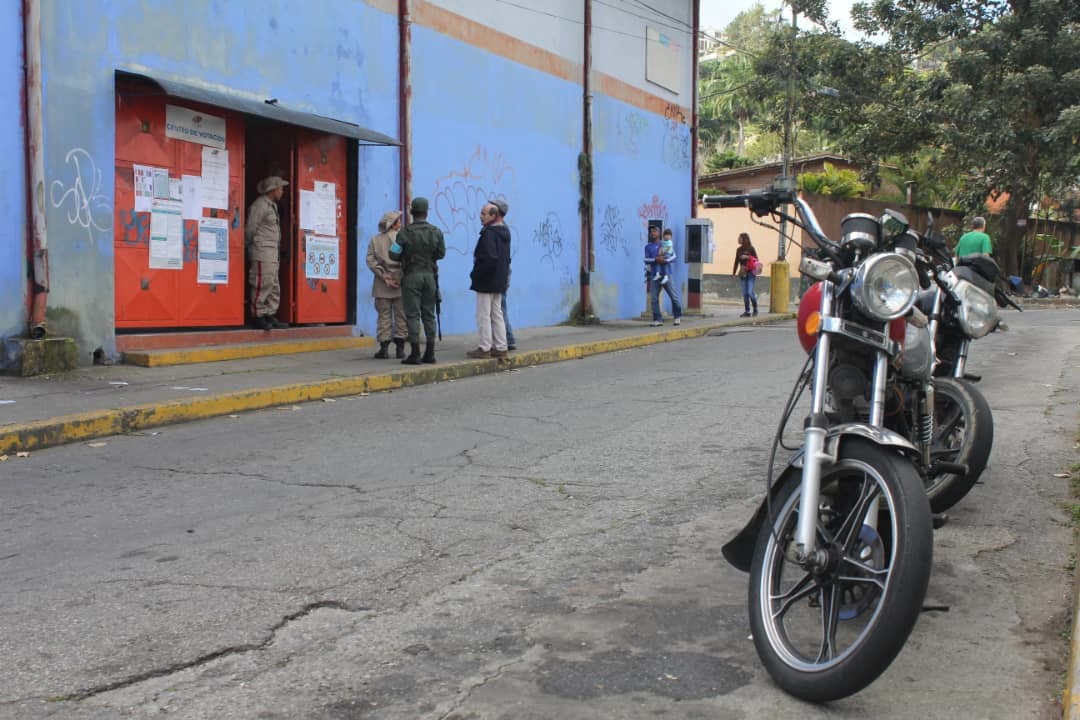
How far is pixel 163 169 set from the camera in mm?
10477

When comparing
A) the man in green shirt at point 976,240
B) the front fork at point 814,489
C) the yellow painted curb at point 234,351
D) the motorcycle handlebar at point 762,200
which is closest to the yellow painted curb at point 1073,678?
the front fork at point 814,489

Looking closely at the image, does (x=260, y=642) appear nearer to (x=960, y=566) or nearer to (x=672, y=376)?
(x=960, y=566)

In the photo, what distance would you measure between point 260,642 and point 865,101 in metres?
30.5

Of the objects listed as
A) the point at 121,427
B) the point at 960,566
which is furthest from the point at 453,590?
the point at 121,427

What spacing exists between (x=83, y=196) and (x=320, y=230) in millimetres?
3392

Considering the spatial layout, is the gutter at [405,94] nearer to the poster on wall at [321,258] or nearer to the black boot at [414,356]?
the poster on wall at [321,258]

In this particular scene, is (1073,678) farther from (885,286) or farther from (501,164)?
(501,164)

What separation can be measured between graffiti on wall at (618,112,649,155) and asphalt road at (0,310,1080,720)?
12977 mm

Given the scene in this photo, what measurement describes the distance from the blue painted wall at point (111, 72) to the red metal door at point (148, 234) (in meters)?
0.23

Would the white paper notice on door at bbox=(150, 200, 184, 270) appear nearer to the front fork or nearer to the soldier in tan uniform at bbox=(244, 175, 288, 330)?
the soldier in tan uniform at bbox=(244, 175, 288, 330)

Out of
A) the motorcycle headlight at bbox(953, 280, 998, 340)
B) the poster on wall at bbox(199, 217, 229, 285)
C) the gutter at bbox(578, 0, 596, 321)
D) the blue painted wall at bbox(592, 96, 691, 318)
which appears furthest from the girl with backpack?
the motorcycle headlight at bbox(953, 280, 998, 340)

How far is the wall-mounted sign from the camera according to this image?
34.6 feet

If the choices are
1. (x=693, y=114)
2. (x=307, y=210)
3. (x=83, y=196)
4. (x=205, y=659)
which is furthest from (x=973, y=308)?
(x=693, y=114)

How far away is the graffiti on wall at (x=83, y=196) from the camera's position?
30.9 ft
